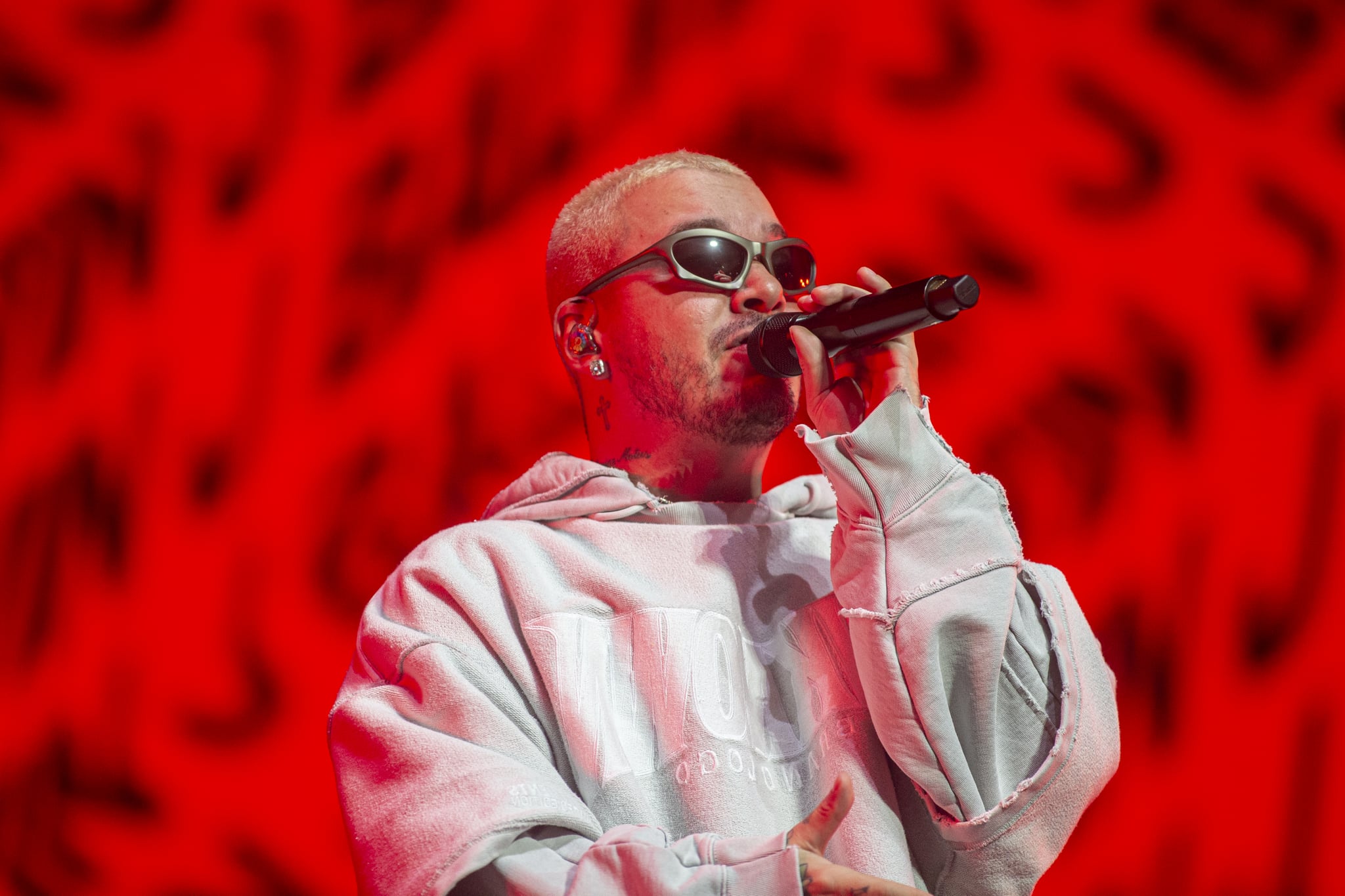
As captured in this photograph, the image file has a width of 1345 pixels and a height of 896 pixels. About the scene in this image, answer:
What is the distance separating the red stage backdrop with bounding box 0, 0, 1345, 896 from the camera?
1.92 meters

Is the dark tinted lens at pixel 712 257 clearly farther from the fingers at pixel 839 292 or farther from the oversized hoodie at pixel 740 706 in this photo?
the oversized hoodie at pixel 740 706

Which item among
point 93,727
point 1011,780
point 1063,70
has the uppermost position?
point 1063,70

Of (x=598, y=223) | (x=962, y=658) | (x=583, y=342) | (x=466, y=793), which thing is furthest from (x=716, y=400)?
(x=466, y=793)

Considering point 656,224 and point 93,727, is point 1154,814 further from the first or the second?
point 93,727

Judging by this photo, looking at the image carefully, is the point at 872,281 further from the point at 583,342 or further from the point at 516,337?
the point at 516,337

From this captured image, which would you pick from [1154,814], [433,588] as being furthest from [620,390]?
[1154,814]

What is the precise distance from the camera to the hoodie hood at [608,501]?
1526 mm

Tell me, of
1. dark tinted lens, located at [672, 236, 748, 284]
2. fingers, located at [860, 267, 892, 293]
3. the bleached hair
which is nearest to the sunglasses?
dark tinted lens, located at [672, 236, 748, 284]

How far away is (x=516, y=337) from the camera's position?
2178 mm

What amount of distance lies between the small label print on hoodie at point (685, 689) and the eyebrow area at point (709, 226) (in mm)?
572

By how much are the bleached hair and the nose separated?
216mm

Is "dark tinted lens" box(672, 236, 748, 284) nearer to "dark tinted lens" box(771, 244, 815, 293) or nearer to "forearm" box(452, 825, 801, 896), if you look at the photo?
"dark tinted lens" box(771, 244, 815, 293)

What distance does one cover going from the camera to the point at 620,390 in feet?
5.47

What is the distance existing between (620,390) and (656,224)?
254mm
